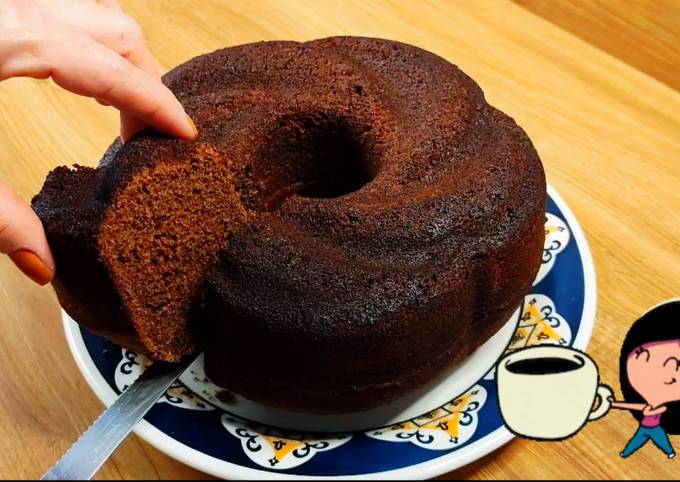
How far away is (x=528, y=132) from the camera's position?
1671 mm

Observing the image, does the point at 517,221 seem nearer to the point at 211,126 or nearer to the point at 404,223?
the point at 404,223

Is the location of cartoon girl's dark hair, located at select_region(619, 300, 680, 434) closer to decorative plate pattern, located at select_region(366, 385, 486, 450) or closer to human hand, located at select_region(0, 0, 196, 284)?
decorative plate pattern, located at select_region(366, 385, 486, 450)

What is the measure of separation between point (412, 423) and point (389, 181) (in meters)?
0.36

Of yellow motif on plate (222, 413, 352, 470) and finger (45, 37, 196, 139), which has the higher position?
finger (45, 37, 196, 139)

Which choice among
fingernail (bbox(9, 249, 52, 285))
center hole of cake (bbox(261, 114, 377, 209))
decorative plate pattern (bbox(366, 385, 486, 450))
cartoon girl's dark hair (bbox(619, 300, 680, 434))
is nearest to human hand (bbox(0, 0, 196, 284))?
fingernail (bbox(9, 249, 52, 285))

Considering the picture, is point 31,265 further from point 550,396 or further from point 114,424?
point 550,396

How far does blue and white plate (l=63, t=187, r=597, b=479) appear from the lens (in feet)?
3.39

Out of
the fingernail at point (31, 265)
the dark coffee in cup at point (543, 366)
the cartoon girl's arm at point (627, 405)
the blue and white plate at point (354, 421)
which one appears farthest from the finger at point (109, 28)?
the cartoon girl's arm at point (627, 405)

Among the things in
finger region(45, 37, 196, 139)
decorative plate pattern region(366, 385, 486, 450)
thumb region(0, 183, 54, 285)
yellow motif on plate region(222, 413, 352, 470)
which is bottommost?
yellow motif on plate region(222, 413, 352, 470)

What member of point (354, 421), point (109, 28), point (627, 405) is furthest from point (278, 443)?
point (109, 28)

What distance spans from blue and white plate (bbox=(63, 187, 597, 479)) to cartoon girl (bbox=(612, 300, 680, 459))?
0.22m

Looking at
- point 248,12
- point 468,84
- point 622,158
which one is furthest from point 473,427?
point 248,12

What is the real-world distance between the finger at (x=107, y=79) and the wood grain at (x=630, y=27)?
124 cm

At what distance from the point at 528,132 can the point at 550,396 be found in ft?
3.62
